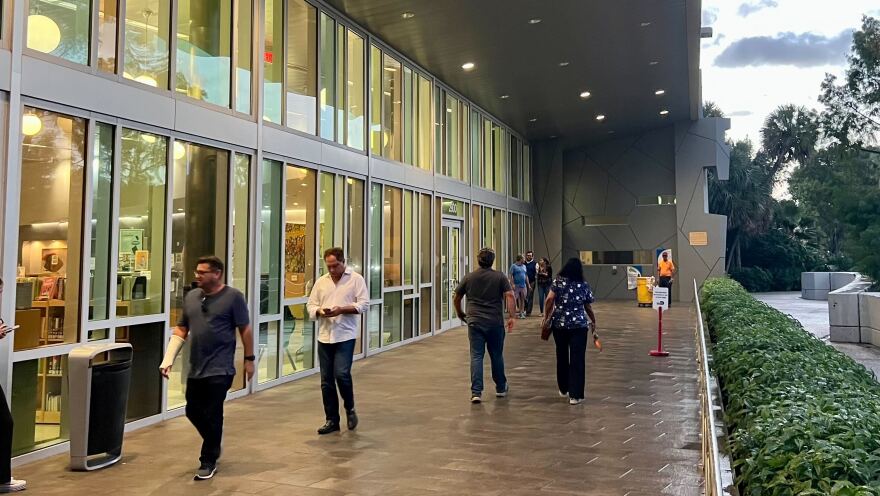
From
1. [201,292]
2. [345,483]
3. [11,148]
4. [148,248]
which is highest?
[11,148]

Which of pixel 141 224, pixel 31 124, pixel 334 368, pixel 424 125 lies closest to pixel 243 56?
pixel 141 224

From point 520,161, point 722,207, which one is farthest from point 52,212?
point 722,207

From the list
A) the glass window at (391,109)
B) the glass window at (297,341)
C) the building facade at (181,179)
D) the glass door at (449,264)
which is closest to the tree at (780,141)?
the glass door at (449,264)

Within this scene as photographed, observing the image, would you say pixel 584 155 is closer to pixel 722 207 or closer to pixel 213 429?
pixel 722 207

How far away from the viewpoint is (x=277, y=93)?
9.03 metres

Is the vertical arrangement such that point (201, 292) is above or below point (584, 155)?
below

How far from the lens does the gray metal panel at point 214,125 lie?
23.4ft

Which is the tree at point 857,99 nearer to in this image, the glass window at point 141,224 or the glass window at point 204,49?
the glass window at point 204,49

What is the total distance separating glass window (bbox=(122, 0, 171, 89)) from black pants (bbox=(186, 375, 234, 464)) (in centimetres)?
332

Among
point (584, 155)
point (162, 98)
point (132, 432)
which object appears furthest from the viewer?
point (584, 155)

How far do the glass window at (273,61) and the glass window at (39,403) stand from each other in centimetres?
414

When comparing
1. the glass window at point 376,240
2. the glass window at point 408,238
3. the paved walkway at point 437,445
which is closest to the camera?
the paved walkway at point 437,445

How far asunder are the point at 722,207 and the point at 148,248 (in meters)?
35.0

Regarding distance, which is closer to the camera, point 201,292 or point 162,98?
point 201,292
